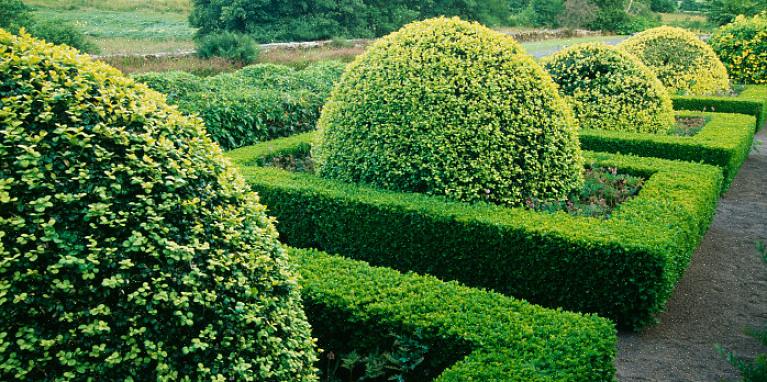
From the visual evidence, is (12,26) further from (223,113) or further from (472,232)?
(472,232)

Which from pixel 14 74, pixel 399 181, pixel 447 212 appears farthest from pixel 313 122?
pixel 14 74

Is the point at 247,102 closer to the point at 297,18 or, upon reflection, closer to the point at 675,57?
the point at 675,57

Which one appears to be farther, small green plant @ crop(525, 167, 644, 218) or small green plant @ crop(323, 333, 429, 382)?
small green plant @ crop(525, 167, 644, 218)

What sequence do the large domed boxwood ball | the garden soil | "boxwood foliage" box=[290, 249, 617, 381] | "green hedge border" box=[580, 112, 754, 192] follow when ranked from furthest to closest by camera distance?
the large domed boxwood ball < "green hedge border" box=[580, 112, 754, 192] < the garden soil < "boxwood foliage" box=[290, 249, 617, 381]

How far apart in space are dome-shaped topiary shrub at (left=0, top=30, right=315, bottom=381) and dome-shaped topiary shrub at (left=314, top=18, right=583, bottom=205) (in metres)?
3.45

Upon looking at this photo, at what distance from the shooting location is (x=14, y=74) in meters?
2.46

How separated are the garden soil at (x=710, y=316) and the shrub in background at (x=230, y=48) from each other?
17439 mm

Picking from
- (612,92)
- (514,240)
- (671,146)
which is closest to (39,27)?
(612,92)

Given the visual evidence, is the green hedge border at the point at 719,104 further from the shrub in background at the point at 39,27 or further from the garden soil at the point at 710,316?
the shrub in background at the point at 39,27

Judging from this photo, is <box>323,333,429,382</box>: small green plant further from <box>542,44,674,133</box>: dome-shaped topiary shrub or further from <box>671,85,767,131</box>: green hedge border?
<box>671,85,767,131</box>: green hedge border

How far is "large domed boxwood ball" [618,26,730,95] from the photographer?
566 inches

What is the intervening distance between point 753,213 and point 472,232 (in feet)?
17.7

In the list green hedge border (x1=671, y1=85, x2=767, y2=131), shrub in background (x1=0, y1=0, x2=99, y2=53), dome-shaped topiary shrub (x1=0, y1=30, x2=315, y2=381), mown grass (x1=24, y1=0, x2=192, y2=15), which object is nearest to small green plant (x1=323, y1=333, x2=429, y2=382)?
dome-shaped topiary shrub (x1=0, y1=30, x2=315, y2=381)

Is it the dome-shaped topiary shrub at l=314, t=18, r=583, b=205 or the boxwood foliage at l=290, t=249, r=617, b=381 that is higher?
the dome-shaped topiary shrub at l=314, t=18, r=583, b=205
